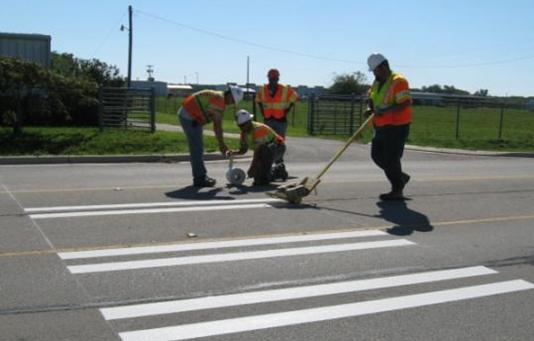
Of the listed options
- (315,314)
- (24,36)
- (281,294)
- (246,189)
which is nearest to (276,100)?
(246,189)

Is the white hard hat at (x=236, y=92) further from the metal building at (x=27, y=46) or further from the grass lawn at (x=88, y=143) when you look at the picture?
Result: the metal building at (x=27, y=46)

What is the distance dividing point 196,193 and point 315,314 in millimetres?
5655

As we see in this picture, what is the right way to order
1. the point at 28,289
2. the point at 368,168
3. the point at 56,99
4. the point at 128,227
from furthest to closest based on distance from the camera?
the point at 56,99 < the point at 368,168 < the point at 128,227 < the point at 28,289

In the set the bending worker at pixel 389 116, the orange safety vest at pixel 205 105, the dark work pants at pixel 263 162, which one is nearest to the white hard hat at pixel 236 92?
the orange safety vest at pixel 205 105

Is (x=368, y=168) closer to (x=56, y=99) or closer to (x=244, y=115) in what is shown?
(x=244, y=115)

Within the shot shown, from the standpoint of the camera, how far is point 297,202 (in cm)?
956

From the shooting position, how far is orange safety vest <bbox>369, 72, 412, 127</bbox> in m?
9.86

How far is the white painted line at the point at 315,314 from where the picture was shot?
177 inches

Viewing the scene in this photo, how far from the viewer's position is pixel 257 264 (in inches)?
247

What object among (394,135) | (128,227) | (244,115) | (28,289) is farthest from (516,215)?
(28,289)

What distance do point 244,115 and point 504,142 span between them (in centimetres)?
1611

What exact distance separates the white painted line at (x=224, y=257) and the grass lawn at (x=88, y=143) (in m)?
10.2

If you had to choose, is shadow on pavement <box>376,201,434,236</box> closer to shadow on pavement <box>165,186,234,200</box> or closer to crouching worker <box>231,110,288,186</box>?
crouching worker <box>231,110,288,186</box>

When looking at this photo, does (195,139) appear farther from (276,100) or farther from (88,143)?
(88,143)
